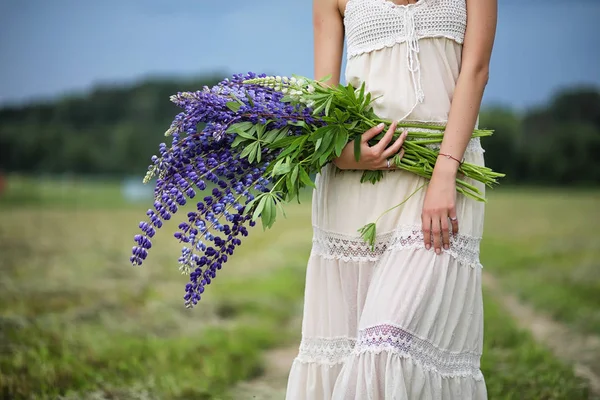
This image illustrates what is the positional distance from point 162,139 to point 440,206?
655 cm

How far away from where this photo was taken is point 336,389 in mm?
2201

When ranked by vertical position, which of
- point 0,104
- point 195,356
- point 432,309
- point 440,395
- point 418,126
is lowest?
point 195,356

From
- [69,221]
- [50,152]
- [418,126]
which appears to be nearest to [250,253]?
[69,221]

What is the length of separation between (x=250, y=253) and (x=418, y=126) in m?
5.98

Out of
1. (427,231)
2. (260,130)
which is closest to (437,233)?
(427,231)

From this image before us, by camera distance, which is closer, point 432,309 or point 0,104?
point 432,309

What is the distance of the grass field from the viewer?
4102 mm

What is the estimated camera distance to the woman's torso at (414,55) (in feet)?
7.77

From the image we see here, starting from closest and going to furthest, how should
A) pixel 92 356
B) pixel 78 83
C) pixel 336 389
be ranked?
Result: pixel 336 389, pixel 92 356, pixel 78 83

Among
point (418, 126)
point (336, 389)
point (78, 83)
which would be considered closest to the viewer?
point (336, 389)

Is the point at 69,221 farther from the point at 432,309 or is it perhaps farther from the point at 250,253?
the point at 432,309

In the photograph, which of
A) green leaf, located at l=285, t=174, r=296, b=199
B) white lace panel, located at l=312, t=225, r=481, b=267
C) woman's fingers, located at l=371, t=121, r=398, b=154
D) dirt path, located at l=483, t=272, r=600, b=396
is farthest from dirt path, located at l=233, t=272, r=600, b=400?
woman's fingers, located at l=371, t=121, r=398, b=154

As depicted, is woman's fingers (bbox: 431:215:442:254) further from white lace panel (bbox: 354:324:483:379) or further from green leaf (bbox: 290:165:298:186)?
green leaf (bbox: 290:165:298:186)

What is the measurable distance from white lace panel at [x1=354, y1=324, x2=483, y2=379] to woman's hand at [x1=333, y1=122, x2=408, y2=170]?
49cm
